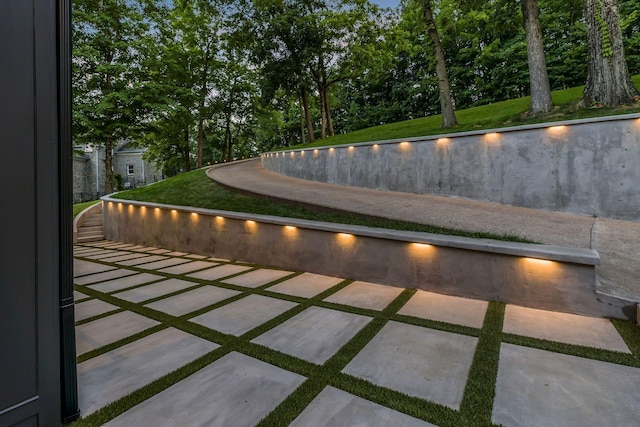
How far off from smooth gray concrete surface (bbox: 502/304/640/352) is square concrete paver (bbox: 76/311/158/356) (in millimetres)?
3616

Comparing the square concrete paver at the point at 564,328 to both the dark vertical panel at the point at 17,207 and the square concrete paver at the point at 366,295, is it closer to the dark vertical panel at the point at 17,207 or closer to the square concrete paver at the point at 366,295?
the square concrete paver at the point at 366,295

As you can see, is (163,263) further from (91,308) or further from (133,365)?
(133,365)

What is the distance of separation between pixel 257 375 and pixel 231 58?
21.0 m

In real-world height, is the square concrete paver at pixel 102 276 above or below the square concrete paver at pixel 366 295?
below

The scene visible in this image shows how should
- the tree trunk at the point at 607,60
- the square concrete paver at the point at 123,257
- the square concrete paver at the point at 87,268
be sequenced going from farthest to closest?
the square concrete paver at the point at 123,257
the tree trunk at the point at 607,60
the square concrete paver at the point at 87,268

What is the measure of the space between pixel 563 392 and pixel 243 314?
273 centimetres

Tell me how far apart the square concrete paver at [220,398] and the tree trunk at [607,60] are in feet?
25.9

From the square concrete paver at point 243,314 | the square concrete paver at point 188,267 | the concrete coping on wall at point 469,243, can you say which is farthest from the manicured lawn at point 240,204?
the square concrete paver at point 243,314

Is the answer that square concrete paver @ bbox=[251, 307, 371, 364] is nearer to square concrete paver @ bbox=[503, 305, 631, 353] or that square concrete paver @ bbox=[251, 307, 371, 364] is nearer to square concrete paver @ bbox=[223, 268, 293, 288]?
square concrete paver @ bbox=[223, 268, 293, 288]

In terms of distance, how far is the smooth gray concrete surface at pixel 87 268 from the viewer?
5064 millimetres

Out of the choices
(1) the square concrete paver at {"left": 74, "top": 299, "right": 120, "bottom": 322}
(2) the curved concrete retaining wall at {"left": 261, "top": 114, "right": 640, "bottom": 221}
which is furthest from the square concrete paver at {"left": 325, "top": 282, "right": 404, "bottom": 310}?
(2) the curved concrete retaining wall at {"left": 261, "top": 114, "right": 640, "bottom": 221}

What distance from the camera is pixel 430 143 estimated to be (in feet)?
20.8

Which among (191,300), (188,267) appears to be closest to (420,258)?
(191,300)

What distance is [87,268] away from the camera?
17.6 feet
